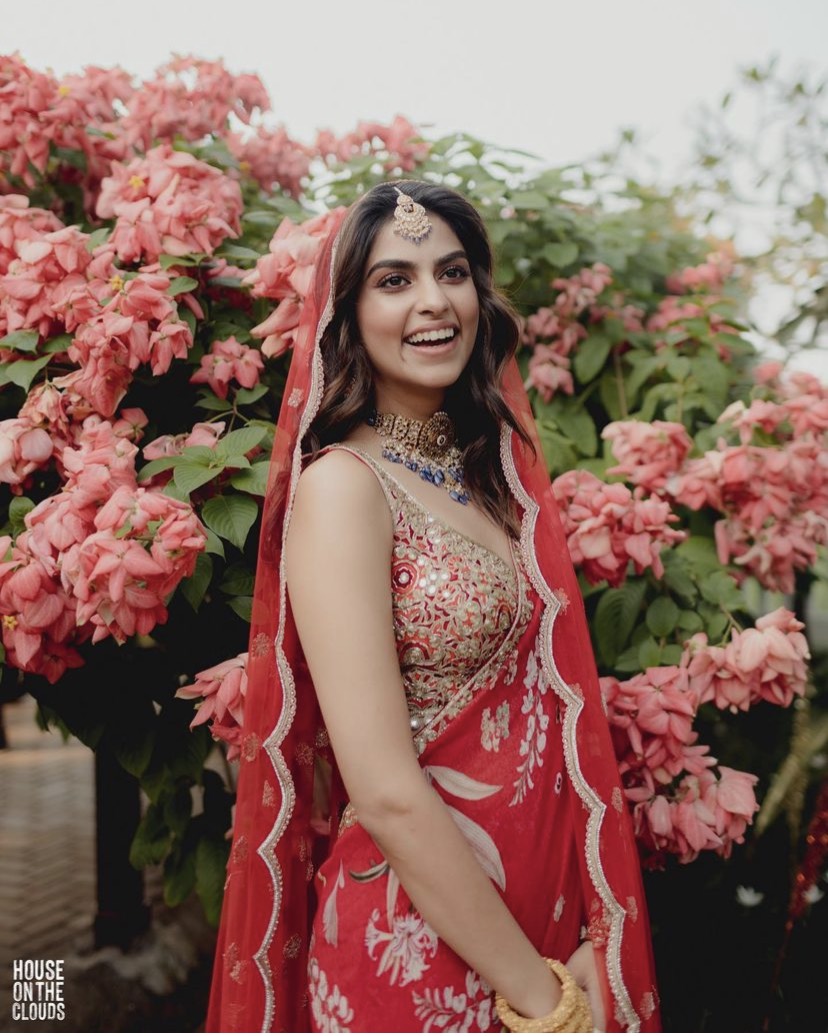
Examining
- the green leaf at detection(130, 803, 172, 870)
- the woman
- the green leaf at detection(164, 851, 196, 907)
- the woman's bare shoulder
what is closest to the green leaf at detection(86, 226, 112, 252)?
the woman

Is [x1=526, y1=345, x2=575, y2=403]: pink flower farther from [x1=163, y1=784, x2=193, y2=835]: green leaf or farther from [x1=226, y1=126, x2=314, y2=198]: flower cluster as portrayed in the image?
[x1=163, y1=784, x2=193, y2=835]: green leaf

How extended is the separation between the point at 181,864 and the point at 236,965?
746 millimetres

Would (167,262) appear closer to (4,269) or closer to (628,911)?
(4,269)

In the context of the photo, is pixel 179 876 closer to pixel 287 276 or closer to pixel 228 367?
pixel 228 367

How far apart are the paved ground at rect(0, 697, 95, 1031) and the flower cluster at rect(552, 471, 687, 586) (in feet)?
8.85

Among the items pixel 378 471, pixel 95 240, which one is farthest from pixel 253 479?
pixel 95 240

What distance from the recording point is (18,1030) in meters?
2.97

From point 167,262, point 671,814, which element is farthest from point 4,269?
point 671,814

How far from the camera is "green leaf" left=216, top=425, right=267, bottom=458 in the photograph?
1785 mm

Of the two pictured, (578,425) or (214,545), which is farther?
(578,425)

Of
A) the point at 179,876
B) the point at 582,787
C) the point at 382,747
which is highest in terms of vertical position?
the point at 382,747

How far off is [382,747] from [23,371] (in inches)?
47.4

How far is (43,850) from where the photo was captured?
15.5 feet

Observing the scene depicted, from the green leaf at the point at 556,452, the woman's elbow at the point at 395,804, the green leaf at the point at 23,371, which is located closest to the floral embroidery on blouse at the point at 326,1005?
the woman's elbow at the point at 395,804
